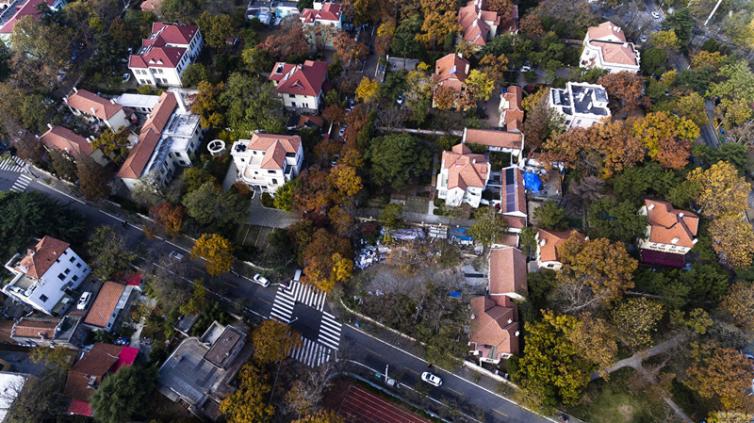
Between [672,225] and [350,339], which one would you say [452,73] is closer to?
[672,225]

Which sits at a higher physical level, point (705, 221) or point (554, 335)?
point (705, 221)

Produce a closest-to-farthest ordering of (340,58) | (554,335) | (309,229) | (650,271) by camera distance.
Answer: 1. (554,335)
2. (650,271)
3. (309,229)
4. (340,58)

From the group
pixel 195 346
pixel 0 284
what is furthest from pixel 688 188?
pixel 0 284

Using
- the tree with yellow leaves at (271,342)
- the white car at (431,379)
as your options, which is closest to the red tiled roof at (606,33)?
the white car at (431,379)

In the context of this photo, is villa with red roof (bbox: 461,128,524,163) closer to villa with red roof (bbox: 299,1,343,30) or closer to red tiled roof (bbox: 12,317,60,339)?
villa with red roof (bbox: 299,1,343,30)

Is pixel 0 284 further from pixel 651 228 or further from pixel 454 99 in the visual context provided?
pixel 651 228

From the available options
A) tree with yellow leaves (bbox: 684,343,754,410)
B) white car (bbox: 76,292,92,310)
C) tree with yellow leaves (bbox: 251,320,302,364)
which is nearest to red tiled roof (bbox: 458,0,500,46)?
tree with yellow leaves (bbox: 684,343,754,410)
